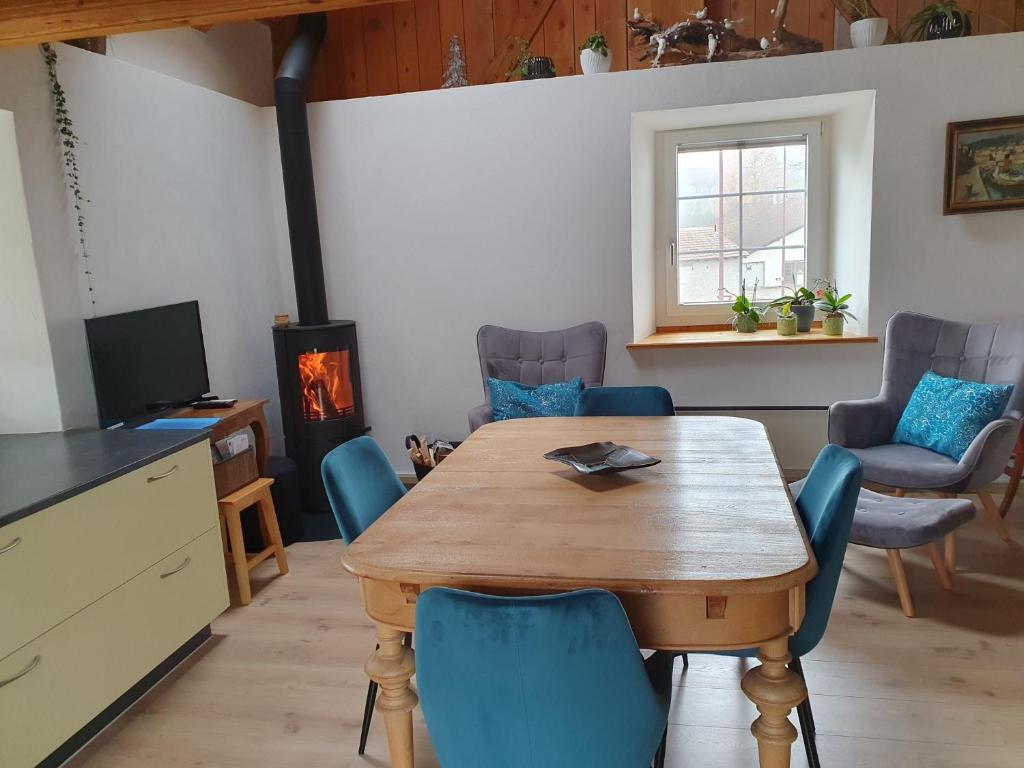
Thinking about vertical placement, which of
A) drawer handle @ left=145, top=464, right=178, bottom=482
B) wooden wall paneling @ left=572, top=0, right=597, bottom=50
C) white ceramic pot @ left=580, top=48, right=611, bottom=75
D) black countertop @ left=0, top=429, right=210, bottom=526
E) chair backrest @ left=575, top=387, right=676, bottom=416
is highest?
wooden wall paneling @ left=572, top=0, right=597, bottom=50

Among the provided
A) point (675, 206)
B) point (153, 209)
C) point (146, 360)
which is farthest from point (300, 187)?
point (675, 206)

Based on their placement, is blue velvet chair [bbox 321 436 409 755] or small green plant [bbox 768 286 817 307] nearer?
blue velvet chair [bbox 321 436 409 755]

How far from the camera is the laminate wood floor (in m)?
2.03

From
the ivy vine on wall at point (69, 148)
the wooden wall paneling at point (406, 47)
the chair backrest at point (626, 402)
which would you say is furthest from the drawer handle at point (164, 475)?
the wooden wall paneling at point (406, 47)

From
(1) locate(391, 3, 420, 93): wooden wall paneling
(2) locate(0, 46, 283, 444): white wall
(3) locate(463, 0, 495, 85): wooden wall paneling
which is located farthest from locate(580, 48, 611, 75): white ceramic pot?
(2) locate(0, 46, 283, 444): white wall

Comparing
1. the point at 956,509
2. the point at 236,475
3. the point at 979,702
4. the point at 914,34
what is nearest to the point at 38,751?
the point at 236,475

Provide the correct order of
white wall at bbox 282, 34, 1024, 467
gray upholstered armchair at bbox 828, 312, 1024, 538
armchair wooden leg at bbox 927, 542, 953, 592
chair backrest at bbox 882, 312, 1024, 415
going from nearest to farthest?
armchair wooden leg at bbox 927, 542, 953, 592
gray upholstered armchair at bbox 828, 312, 1024, 538
chair backrest at bbox 882, 312, 1024, 415
white wall at bbox 282, 34, 1024, 467

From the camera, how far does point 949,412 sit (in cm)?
314

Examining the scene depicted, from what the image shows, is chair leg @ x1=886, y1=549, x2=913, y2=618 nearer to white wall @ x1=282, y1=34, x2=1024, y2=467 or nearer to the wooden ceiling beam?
white wall @ x1=282, y1=34, x2=1024, y2=467

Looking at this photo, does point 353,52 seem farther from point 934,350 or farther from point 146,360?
point 934,350

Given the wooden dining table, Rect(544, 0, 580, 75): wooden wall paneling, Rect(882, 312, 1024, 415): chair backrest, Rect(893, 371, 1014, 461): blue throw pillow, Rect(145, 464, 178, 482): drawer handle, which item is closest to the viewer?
the wooden dining table

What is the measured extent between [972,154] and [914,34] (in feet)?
2.35

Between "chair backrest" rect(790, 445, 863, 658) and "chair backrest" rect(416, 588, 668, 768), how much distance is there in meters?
0.56

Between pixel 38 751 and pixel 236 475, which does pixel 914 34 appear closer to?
pixel 236 475
